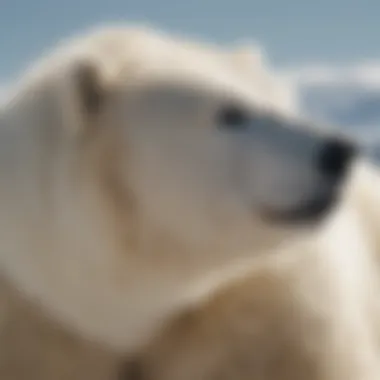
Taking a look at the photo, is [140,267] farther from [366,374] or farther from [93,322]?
[366,374]

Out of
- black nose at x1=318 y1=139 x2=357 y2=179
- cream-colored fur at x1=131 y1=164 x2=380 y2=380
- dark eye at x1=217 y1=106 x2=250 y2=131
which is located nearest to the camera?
black nose at x1=318 y1=139 x2=357 y2=179

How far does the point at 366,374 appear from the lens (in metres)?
1.89

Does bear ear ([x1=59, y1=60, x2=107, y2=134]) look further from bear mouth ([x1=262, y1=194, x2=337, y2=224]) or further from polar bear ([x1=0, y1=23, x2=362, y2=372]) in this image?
bear mouth ([x1=262, y1=194, x2=337, y2=224])

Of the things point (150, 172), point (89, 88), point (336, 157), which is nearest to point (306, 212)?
point (336, 157)

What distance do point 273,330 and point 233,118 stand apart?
0.37 meters

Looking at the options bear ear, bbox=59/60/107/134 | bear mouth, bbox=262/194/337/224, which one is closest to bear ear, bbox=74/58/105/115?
bear ear, bbox=59/60/107/134

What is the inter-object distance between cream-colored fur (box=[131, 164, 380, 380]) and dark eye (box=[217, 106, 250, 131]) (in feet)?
0.82

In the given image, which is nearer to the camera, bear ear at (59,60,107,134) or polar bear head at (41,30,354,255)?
polar bear head at (41,30,354,255)

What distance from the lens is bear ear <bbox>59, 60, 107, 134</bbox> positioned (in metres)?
1.71

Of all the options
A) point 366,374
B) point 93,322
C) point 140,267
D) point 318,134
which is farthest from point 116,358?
point 318,134

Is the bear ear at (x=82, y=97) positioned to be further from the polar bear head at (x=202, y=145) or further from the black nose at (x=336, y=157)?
the black nose at (x=336, y=157)

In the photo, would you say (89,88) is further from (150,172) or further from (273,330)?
(273,330)

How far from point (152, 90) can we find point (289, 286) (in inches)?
14.5

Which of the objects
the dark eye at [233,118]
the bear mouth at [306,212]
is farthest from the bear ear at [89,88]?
the bear mouth at [306,212]
